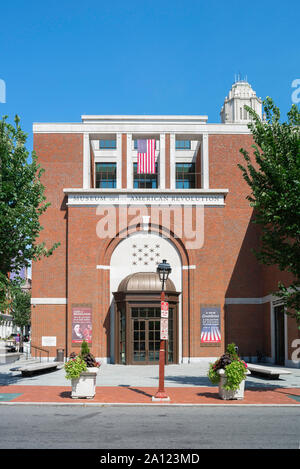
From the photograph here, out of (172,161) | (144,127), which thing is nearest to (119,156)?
(144,127)

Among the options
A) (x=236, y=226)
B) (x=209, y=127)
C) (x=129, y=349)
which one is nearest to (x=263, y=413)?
(x=129, y=349)

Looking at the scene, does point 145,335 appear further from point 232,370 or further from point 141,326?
point 232,370

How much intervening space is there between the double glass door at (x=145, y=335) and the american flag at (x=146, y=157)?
978 cm

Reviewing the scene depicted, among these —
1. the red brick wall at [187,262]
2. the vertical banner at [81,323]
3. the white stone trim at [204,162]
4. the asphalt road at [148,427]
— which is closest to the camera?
the asphalt road at [148,427]

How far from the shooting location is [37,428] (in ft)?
38.6

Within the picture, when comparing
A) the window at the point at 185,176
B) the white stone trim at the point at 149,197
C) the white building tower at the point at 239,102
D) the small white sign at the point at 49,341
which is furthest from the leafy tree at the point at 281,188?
the white building tower at the point at 239,102

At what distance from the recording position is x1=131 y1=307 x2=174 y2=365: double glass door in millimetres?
A: 32759

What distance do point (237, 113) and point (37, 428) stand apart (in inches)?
5120

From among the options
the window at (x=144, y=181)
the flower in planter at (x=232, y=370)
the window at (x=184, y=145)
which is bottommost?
the flower in planter at (x=232, y=370)

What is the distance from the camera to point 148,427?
12055 mm

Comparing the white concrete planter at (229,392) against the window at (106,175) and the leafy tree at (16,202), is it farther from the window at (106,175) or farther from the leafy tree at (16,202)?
→ the window at (106,175)

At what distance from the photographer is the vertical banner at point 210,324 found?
114 feet

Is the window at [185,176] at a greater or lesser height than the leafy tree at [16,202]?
greater

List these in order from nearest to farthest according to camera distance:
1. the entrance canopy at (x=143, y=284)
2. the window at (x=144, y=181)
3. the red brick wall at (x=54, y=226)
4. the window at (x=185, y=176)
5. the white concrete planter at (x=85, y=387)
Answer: the white concrete planter at (x=85, y=387)
the entrance canopy at (x=143, y=284)
the red brick wall at (x=54, y=226)
the window at (x=185, y=176)
the window at (x=144, y=181)
